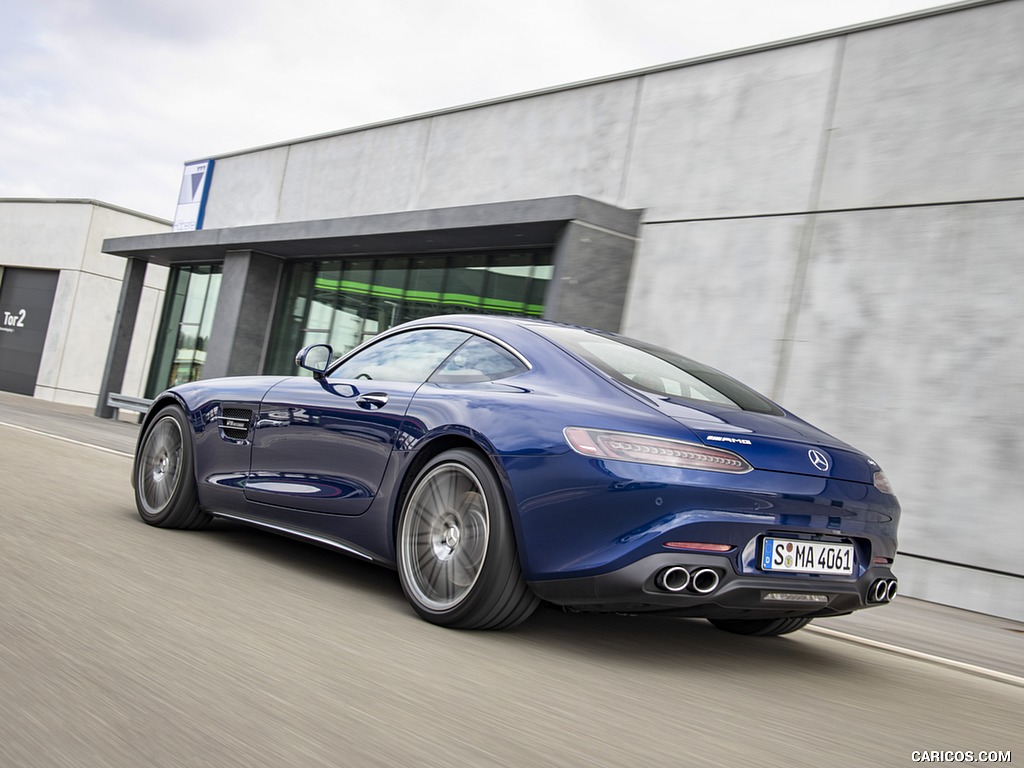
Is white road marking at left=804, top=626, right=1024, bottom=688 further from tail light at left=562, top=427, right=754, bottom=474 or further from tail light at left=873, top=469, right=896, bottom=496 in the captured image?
tail light at left=562, top=427, right=754, bottom=474

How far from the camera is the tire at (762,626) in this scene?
180 inches

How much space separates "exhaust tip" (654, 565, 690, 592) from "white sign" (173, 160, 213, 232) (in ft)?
76.5

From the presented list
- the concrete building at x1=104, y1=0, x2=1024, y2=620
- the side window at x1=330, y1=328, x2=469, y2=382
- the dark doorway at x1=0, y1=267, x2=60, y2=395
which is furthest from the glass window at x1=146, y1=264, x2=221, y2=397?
the side window at x1=330, y1=328, x2=469, y2=382

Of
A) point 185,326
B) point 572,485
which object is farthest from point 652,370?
point 185,326

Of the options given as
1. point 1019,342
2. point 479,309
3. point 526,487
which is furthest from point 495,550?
point 479,309

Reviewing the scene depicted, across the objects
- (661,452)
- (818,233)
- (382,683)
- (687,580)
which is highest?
(818,233)

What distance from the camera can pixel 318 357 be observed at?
220 inches

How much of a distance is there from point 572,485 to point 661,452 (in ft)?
1.13

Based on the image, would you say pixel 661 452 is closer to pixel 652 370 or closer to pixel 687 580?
pixel 687 580

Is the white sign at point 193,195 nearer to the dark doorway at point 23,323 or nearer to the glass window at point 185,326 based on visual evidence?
the glass window at point 185,326

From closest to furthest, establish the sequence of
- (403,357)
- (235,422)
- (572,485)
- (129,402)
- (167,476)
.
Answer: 1. (572,485)
2. (403,357)
3. (235,422)
4. (167,476)
5. (129,402)

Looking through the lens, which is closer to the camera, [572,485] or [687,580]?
[687,580]

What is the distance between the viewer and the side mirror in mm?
5340

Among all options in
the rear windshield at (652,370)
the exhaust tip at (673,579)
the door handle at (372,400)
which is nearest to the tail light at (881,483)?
the rear windshield at (652,370)
